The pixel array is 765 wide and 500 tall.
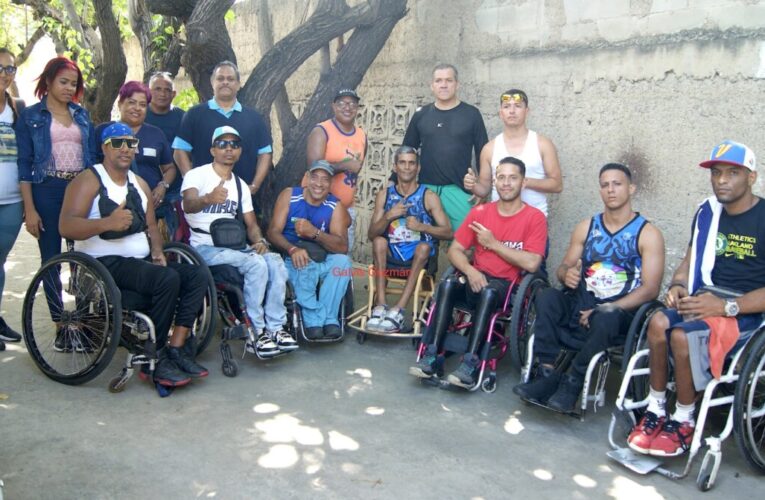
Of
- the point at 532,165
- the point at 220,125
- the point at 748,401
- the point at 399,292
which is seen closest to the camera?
the point at 748,401

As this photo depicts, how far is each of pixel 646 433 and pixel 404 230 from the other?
2.39 metres

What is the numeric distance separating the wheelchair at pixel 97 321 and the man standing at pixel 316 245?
754 millimetres

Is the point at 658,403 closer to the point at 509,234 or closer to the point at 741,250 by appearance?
the point at 741,250

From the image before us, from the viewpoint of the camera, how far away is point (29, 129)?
450 cm

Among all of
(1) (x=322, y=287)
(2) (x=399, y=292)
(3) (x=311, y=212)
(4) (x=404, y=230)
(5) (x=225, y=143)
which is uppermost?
(5) (x=225, y=143)

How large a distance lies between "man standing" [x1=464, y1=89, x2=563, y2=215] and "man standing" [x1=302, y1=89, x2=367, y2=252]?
39.2 inches

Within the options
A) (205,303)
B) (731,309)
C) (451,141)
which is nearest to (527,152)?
(451,141)

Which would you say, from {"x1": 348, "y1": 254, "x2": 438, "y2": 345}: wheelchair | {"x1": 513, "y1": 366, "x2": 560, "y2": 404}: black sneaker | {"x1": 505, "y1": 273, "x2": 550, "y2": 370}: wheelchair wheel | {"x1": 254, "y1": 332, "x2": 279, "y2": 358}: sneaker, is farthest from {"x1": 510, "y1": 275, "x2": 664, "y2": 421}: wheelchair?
{"x1": 254, "y1": 332, "x2": 279, "y2": 358}: sneaker

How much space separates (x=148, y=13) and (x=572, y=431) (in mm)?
6168

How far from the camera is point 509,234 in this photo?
4633 millimetres

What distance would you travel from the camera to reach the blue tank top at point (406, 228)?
5293 millimetres

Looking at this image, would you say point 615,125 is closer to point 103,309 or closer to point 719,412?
point 719,412

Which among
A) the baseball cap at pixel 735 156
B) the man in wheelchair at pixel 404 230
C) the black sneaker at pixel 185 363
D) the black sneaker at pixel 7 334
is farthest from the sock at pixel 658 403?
the black sneaker at pixel 7 334

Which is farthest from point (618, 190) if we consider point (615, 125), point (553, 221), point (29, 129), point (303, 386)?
point (29, 129)
